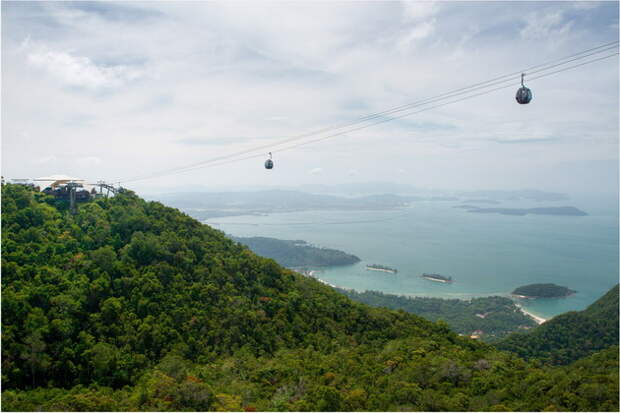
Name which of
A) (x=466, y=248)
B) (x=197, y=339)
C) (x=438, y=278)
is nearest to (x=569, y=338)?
(x=197, y=339)

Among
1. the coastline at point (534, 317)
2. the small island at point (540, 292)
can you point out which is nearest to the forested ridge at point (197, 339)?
the coastline at point (534, 317)

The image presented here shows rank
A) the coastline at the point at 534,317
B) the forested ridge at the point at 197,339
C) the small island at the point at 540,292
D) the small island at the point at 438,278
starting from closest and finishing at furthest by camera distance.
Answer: the forested ridge at the point at 197,339 → the coastline at the point at 534,317 → the small island at the point at 540,292 → the small island at the point at 438,278

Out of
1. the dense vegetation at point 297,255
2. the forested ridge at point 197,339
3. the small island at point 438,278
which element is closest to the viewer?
the forested ridge at point 197,339

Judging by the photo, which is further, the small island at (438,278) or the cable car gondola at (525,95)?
the small island at (438,278)

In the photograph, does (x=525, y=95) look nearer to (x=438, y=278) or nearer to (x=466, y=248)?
(x=438, y=278)

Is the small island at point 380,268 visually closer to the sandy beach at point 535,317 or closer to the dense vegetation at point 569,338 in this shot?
the sandy beach at point 535,317

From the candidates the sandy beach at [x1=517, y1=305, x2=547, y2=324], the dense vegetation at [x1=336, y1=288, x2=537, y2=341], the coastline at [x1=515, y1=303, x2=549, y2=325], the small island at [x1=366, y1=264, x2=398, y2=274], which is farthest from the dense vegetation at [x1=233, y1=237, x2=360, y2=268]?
the sandy beach at [x1=517, y1=305, x2=547, y2=324]

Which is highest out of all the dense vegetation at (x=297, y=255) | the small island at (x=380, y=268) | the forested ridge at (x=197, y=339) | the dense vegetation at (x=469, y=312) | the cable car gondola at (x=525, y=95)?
the cable car gondola at (x=525, y=95)

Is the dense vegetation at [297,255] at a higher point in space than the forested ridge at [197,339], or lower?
lower
